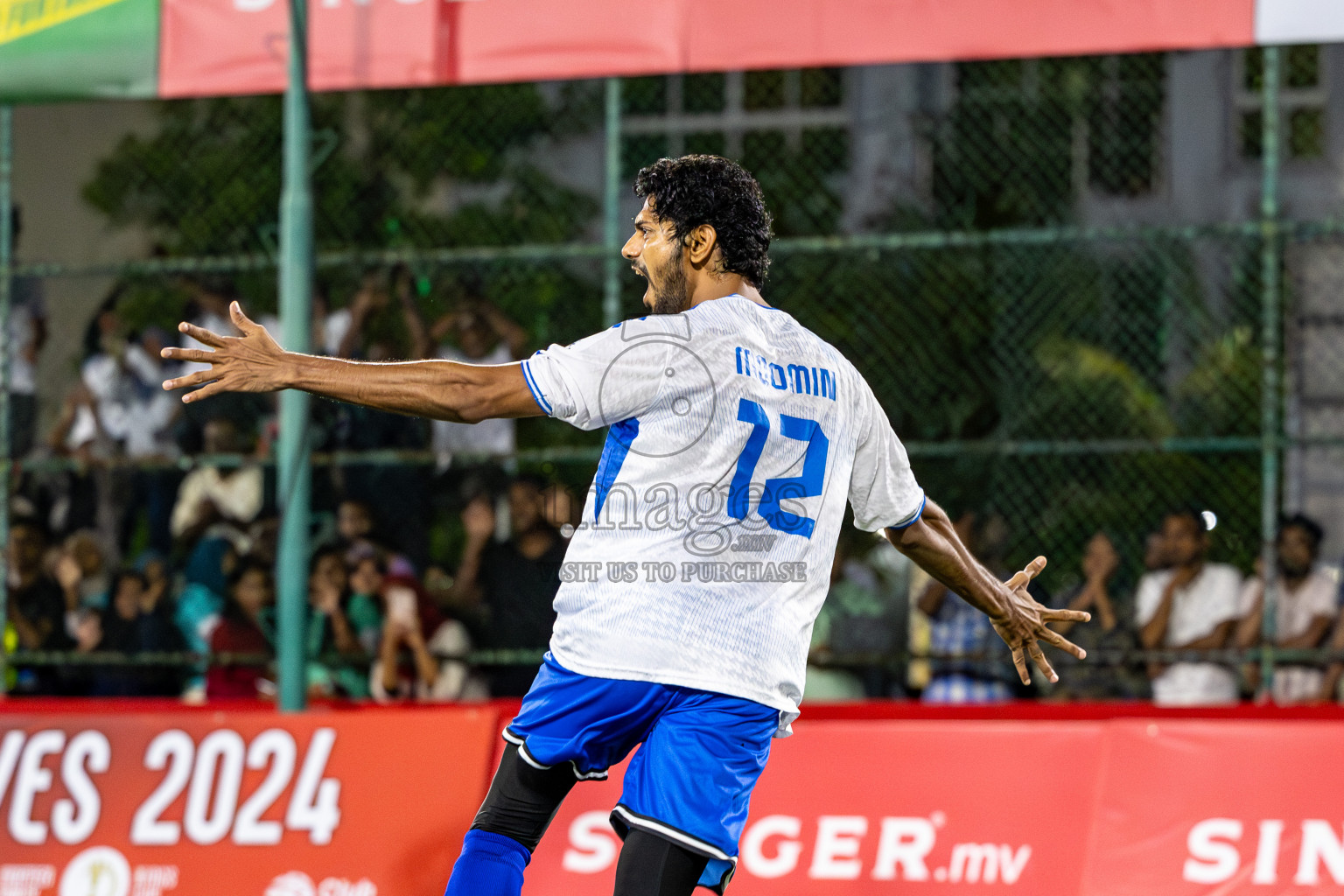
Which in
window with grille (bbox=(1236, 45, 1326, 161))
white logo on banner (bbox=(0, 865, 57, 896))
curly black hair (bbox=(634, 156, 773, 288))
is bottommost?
white logo on banner (bbox=(0, 865, 57, 896))

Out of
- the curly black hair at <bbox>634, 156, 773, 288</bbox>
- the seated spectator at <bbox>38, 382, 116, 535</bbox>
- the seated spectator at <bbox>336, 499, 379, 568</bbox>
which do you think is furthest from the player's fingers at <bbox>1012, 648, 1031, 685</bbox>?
the seated spectator at <bbox>38, 382, 116, 535</bbox>

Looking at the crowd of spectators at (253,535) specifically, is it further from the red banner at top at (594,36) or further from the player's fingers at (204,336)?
the player's fingers at (204,336)

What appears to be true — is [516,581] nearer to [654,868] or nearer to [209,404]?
[209,404]

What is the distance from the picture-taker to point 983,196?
26.0 feet

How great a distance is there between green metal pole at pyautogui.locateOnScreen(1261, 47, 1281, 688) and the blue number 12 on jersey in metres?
4.46

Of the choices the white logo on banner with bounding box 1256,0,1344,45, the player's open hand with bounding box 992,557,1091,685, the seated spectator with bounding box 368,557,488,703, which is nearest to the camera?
the player's open hand with bounding box 992,557,1091,685

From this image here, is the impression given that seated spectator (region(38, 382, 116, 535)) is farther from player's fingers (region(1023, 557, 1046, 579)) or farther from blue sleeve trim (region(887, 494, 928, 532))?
player's fingers (region(1023, 557, 1046, 579))

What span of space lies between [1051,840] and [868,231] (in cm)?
473

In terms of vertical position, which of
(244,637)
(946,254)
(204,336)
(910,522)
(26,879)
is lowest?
(26,879)

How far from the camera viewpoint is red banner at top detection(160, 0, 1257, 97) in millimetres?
5691

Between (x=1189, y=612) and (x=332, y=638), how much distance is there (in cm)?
412

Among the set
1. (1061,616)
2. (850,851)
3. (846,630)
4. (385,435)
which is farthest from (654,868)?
(385,435)

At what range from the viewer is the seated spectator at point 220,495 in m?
7.74

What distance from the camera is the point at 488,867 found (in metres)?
3.05
